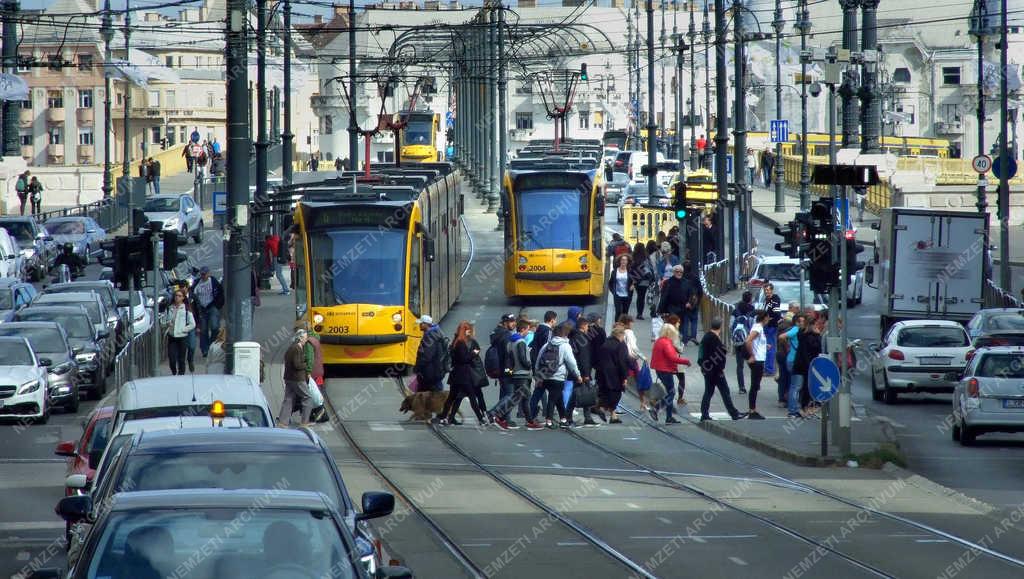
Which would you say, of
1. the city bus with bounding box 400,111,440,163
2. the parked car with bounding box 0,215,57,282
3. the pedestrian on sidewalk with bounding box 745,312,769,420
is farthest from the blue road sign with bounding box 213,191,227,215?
the city bus with bounding box 400,111,440,163

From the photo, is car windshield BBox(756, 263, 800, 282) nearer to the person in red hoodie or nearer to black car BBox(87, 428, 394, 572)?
the person in red hoodie

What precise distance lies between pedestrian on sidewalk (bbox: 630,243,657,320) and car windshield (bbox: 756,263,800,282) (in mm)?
5144

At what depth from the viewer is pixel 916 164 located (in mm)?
71250

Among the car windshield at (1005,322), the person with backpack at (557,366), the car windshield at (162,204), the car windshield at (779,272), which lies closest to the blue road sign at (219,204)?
the car windshield at (162,204)

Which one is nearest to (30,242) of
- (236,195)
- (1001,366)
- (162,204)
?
(162,204)

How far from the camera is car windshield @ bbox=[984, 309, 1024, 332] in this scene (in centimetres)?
3306

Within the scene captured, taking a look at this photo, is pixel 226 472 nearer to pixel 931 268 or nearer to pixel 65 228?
pixel 931 268

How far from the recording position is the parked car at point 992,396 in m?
24.7

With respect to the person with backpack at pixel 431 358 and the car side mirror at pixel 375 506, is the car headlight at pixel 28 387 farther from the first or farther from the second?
the car side mirror at pixel 375 506

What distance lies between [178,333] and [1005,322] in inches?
574

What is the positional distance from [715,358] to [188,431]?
15501 millimetres

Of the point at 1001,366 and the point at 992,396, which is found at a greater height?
the point at 1001,366

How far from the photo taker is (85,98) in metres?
134

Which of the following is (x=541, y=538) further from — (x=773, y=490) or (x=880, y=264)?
(x=880, y=264)
